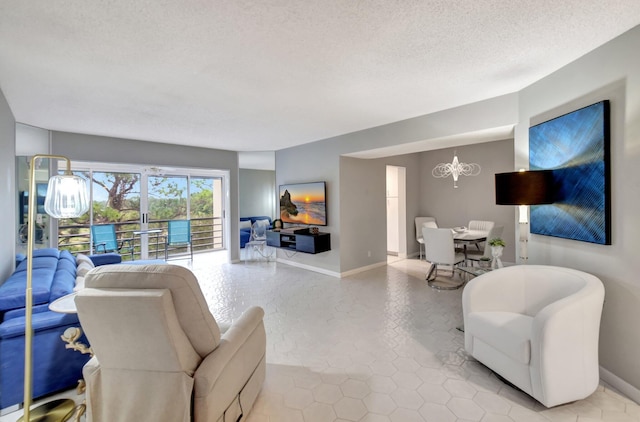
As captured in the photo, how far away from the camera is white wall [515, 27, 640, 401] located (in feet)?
6.41

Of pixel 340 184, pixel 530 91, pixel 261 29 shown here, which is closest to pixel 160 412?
pixel 261 29

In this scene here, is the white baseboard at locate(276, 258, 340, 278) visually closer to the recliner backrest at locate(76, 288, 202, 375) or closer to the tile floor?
the tile floor

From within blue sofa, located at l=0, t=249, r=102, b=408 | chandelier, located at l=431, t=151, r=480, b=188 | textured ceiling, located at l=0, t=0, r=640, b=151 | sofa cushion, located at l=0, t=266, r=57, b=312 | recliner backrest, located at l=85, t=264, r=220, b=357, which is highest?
textured ceiling, located at l=0, t=0, r=640, b=151

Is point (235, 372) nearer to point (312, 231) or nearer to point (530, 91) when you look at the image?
point (530, 91)

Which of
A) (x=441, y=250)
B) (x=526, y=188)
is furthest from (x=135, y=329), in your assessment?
(x=441, y=250)

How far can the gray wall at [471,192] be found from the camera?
5803 millimetres

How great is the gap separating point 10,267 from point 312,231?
396 centimetres

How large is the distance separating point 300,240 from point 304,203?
2.65ft

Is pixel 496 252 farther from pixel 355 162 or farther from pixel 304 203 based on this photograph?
pixel 304 203

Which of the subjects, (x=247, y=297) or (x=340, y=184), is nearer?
(x=247, y=297)

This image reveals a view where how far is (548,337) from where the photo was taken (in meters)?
1.80

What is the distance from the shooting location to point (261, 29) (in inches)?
73.9

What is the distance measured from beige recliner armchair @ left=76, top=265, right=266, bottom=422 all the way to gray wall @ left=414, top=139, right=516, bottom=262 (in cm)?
601

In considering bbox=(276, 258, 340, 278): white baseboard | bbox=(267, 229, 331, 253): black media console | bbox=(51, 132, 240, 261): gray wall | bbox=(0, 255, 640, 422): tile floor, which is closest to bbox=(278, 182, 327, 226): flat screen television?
bbox=(267, 229, 331, 253): black media console
